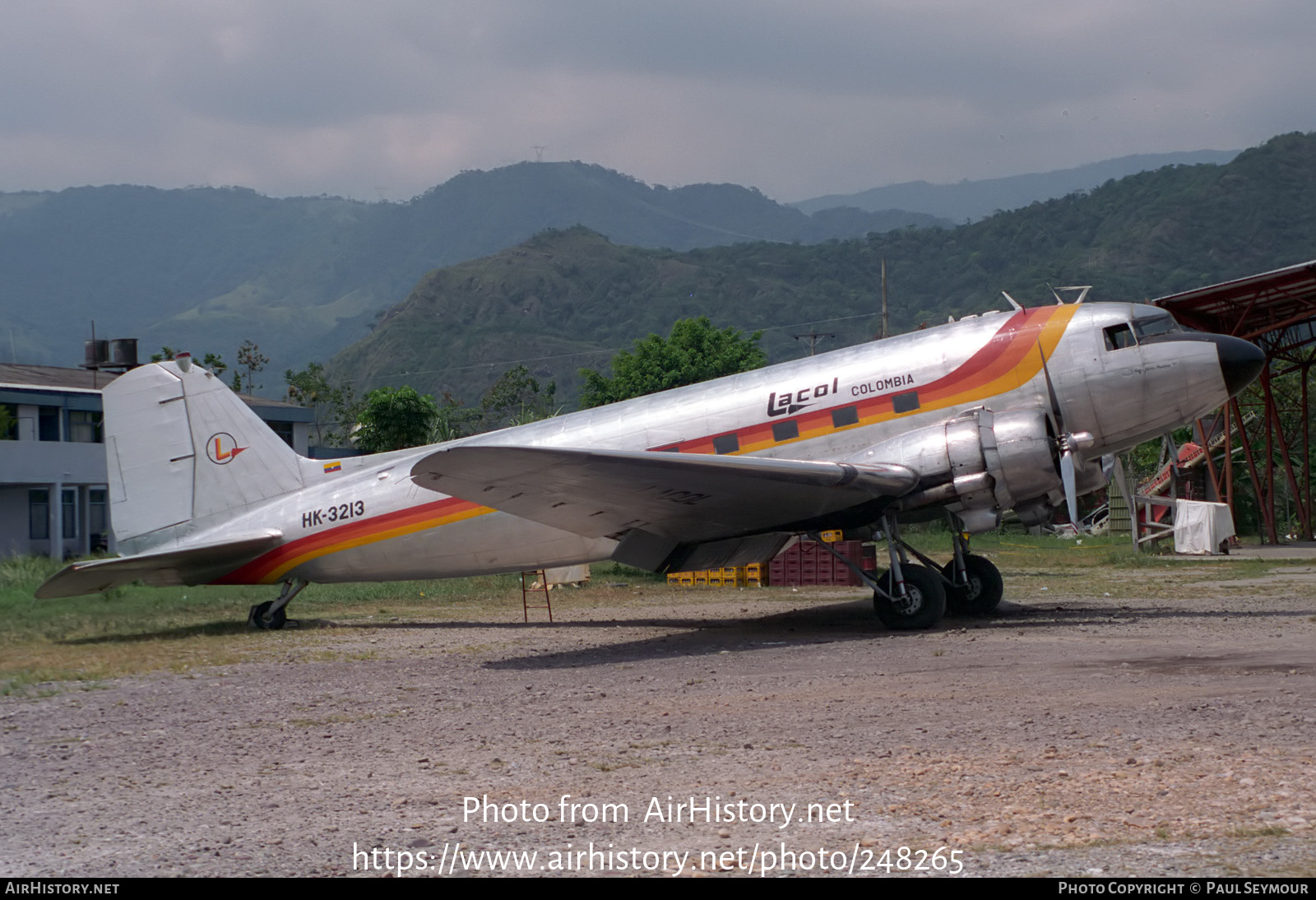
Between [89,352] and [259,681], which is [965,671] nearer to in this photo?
[259,681]

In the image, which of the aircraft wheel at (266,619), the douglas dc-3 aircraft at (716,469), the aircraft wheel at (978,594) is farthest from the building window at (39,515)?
the aircraft wheel at (978,594)

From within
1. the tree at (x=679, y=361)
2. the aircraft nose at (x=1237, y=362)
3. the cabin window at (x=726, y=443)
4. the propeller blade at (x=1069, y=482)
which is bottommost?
the propeller blade at (x=1069, y=482)

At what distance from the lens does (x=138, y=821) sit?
20.6 feet

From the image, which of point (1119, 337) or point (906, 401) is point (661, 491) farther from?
point (1119, 337)

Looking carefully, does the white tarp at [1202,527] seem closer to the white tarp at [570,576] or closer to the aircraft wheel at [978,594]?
the white tarp at [570,576]

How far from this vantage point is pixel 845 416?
15.5 metres

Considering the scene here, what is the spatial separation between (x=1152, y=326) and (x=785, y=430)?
5036 millimetres

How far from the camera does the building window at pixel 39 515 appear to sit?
4244 cm

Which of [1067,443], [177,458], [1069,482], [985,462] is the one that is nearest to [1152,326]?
[1067,443]

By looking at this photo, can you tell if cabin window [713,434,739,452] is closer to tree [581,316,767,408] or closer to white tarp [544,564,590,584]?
white tarp [544,564,590,584]

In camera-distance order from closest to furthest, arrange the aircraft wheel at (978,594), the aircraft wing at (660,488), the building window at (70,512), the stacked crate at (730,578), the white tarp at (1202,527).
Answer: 1. the aircraft wing at (660,488)
2. the aircraft wheel at (978,594)
3. the stacked crate at (730,578)
4. the white tarp at (1202,527)
5. the building window at (70,512)

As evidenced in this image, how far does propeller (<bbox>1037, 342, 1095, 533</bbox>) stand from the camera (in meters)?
14.5

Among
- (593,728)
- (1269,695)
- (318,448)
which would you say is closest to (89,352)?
(318,448)

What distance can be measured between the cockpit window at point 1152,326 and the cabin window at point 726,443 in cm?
551
